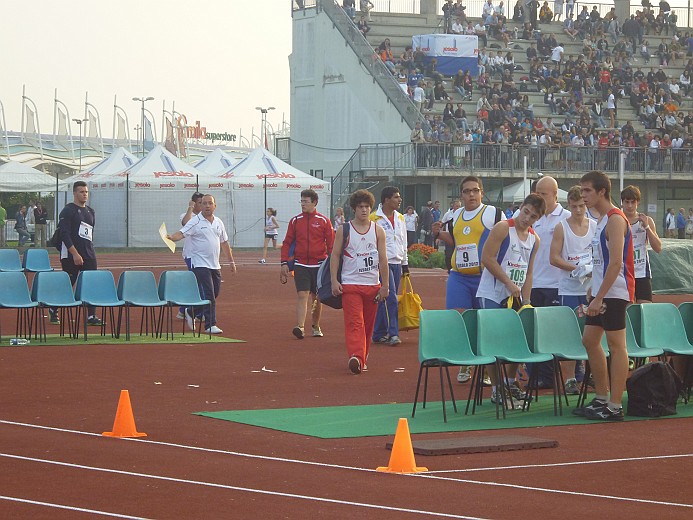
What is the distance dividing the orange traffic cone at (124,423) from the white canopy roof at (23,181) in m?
35.8

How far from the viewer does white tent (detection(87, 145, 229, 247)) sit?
49.0 m

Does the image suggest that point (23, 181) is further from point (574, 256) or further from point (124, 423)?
point (124, 423)

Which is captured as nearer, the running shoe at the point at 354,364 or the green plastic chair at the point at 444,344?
the green plastic chair at the point at 444,344

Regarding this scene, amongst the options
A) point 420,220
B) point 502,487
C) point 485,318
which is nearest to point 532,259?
point 485,318

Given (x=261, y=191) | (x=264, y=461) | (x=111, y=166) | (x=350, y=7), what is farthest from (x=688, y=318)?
(x=350, y=7)

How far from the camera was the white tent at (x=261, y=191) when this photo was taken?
48.9 m

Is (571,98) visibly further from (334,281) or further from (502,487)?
(502,487)

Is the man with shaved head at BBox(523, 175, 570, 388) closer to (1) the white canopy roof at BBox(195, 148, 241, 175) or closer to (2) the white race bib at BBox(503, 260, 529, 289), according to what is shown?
(2) the white race bib at BBox(503, 260, 529, 289)

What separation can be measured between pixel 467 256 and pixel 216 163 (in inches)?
1607

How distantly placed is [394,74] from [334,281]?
3893cm

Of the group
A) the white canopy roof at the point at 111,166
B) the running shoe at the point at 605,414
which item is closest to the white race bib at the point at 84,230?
the running shoe at the point at 605,414

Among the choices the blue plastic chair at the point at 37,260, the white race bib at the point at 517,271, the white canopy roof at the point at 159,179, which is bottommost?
the blue plastic chair at the point at 37,260

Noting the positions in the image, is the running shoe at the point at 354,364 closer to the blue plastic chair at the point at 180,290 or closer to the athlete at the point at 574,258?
the athlete at the point at 574,258

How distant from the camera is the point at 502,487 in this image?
8336mm
